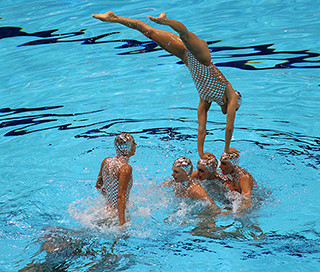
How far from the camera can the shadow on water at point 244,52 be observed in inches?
408

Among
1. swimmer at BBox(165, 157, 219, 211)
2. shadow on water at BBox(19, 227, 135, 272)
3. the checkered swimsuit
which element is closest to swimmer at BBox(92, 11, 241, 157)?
the checkered swimsuit

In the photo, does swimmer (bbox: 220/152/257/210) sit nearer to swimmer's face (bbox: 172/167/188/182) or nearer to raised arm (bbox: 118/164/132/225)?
swimmer's face (bbox: 172/167/188/182)

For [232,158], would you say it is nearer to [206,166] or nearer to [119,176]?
[206,166]

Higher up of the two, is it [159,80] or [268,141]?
[159,80]

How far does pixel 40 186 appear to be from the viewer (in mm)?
6949

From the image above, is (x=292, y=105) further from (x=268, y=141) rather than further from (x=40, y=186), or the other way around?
(x=40, y=186)

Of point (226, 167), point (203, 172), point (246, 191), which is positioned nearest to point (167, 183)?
point (203, 172)

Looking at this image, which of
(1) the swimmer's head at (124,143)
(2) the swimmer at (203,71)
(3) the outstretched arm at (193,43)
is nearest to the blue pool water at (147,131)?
(1) the swimmer's head at (124,143)

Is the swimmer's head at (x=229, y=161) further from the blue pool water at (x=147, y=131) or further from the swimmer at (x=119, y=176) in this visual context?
the swimmer at (x=119, y=176)

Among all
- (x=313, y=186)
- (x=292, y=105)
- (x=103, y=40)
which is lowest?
(x=313, y=186)

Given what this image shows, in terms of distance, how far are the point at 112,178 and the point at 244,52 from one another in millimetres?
6300

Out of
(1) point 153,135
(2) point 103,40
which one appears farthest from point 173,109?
(2) point 103,40

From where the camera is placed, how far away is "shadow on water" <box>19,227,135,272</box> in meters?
5.09

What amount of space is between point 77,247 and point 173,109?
4470mm
